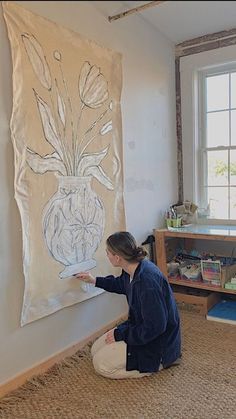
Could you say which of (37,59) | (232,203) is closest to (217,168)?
(232,203)

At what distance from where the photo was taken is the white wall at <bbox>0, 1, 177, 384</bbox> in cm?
189

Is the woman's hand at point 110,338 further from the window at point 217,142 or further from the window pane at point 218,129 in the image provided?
the window pane at point 218,129

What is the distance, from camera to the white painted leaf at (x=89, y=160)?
234 centimetres

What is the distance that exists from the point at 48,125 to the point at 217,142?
6.33ft

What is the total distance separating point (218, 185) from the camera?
344 centimetres

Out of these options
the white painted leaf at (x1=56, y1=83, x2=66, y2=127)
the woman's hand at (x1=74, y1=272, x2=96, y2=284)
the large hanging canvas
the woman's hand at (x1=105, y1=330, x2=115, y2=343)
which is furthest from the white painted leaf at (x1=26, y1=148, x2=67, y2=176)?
the woman's hand at (x1=105, y1=330, x2=115, y2=343)

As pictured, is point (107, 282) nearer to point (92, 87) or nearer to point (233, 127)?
point (92, 87)

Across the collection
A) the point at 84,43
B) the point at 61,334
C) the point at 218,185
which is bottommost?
the point at 61,334

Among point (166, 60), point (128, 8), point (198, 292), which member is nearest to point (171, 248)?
point (198, 292)

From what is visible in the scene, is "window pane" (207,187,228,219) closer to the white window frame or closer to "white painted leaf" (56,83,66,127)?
the white window frame

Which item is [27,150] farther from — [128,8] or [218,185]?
[218,185]

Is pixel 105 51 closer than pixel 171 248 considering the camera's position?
Yes

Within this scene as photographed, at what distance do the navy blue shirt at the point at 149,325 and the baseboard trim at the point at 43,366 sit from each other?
18.1 inches

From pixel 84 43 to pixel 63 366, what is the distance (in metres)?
2.10
